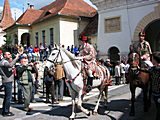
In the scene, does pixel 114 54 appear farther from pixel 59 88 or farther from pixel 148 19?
pixel 59 88

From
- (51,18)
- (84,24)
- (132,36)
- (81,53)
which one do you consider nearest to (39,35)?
(51,18)

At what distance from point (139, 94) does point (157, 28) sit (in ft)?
40.9

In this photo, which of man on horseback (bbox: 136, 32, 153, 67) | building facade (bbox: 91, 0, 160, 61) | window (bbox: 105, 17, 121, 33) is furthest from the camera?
window (bbox: 105, 17, 121, 33)

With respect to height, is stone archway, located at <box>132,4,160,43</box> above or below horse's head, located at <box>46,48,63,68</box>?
above

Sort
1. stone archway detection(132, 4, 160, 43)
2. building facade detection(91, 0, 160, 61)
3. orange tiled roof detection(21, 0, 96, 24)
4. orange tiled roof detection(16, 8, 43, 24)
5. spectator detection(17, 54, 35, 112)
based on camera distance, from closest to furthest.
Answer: spectator detection(17, 54, 35, 112)
stone archway detection(132, 4, 160, 43)
building facade detection(91, 0, 160, 61)
orange tiled roof detection(21, 0, 96, 24)
orange tiled roof detection(16, 8, 43, 24)

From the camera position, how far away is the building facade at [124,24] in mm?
20125

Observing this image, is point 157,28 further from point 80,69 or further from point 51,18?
point 80,69

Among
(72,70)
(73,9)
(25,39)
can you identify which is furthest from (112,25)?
(25,39)

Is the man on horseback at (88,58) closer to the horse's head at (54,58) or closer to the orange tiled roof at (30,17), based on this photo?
the horse's head at (54,58)

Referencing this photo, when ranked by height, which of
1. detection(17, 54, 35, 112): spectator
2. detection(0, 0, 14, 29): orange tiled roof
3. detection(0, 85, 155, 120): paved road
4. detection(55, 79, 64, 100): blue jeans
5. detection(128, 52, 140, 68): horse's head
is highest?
detection(0, 0, 14, 29): orange tiled roof

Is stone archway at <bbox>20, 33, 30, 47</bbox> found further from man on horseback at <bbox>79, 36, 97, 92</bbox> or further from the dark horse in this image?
the dark horse

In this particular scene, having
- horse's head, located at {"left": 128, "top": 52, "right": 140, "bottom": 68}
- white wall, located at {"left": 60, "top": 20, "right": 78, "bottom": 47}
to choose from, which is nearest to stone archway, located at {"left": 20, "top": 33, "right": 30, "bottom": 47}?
white wall, located at {"left": 60, "top": 20, "right": 78, "bottom": 47}

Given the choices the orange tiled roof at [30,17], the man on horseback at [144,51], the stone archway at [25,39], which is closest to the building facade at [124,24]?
the man on horseback at [144,51]

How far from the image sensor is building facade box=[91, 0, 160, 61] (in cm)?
2012
